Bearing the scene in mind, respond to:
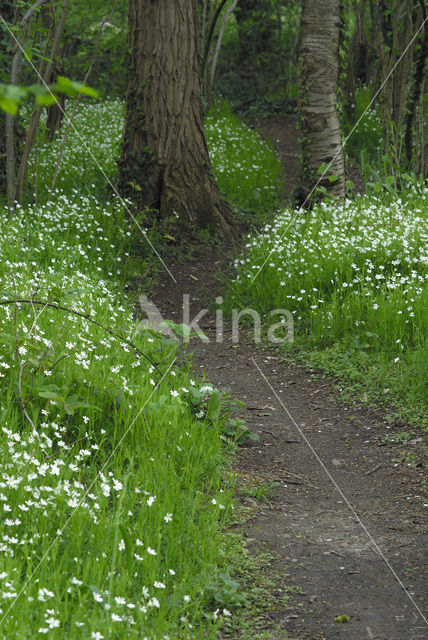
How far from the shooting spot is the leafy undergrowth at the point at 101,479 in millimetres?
2553

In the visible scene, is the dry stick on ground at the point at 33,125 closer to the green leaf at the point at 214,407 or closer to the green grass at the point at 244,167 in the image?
the green grass at the point at 244,167

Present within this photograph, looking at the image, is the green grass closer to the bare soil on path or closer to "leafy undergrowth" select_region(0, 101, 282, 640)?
the bare soil on path

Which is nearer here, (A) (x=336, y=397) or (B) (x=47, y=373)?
(B) (x=47, y=373)

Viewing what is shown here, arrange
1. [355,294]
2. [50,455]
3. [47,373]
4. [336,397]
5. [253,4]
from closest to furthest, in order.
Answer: [50,455], [47,373], [336,397], [355,294], [253,4]

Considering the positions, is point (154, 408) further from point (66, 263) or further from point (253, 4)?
point (253, 4)

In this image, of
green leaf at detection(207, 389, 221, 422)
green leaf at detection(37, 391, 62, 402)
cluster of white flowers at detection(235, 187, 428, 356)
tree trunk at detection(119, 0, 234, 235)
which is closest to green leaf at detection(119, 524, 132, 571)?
green leaf at detection(37, 391, 62, 402)

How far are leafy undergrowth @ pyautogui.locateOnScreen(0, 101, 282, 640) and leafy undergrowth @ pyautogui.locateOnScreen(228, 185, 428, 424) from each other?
1282mm

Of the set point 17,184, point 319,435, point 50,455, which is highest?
point 17,184

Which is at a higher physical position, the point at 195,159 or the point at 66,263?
the point at 195,159

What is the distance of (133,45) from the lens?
7738mm

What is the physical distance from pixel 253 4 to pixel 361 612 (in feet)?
49.3

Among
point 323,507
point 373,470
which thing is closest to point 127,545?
point 323,507

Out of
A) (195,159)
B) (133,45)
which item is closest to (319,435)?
(195,159)

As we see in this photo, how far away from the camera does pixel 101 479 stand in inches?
132
